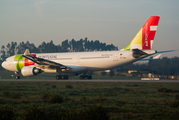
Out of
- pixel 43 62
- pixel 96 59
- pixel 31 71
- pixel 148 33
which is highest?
pixel 148 33

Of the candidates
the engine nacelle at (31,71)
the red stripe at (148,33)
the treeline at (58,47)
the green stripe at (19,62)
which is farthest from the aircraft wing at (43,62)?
the treeline at (58,47)

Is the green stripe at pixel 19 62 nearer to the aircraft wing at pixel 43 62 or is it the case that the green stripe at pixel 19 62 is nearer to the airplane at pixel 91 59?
the airplane at pixel 91 59

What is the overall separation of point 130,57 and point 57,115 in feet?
82.5

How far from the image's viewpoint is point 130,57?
3412cm

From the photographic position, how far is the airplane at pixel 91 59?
33656 mm

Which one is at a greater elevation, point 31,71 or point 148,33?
point 148,33

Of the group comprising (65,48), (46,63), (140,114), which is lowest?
(140,114)

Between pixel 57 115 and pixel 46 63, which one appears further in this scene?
pixel 46 63

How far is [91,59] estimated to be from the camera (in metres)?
36.8

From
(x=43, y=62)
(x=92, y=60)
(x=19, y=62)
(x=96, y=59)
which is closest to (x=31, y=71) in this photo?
(x=43, y=62)

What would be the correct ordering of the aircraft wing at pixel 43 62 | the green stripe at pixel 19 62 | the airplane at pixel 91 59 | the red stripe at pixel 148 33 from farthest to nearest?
1. the green stripe at pixel 19 62
2. the aircraft wing at pixel 43 62
3. the airplane at pixel 91 59
4. the red stripe at pixel 148 33

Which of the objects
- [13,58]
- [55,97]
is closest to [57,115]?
[55,97]

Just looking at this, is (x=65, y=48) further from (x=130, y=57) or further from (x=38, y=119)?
(x=38, y=119)

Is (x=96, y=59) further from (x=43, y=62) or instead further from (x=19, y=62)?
(x=19, y=62)
